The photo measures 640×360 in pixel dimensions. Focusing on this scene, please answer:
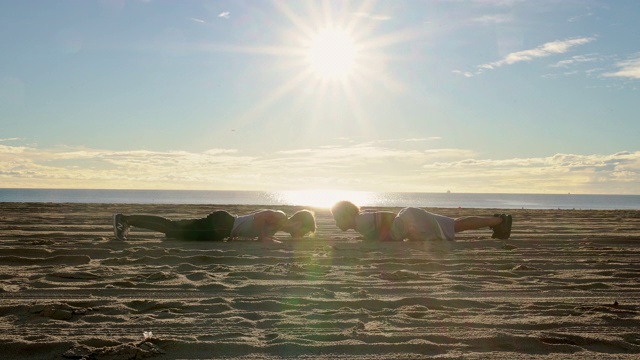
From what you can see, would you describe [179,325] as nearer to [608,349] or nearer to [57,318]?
[57,318]

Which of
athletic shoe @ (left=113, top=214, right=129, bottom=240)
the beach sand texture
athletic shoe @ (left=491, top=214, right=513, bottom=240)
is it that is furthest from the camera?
athletic shoe @ (left=491, top=214, right=513, bottom=240)

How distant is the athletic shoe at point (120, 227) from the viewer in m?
8.37

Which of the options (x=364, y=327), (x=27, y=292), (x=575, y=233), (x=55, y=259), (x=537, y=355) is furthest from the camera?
(x=575, y=233)

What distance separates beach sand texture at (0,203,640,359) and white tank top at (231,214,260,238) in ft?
4.63

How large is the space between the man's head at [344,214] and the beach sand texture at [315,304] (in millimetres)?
1488

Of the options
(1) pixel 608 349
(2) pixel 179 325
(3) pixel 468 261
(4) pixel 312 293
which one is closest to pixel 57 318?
(2) pixel 179 325

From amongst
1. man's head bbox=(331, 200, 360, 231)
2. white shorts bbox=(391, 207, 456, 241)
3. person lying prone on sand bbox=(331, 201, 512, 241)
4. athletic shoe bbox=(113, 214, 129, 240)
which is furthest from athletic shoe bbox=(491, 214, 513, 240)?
athletic shoe bbox=(113, 214, 129, 240)

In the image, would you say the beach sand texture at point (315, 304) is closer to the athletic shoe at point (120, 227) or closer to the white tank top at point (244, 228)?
the athletic shoe at point (120, 227)

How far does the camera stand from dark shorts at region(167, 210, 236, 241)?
8508 millimetres

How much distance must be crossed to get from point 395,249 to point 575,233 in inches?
188

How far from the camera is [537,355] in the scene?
2975mm

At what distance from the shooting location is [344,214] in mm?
8734

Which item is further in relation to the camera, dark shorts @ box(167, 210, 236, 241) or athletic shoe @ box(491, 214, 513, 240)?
athletic shoe @ box(491, 214, 513, 240)

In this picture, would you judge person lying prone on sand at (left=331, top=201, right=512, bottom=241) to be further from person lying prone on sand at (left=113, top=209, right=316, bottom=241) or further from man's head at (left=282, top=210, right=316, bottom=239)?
person lying prone on sand at (left=113, top=209, right=316, bottom=241)
